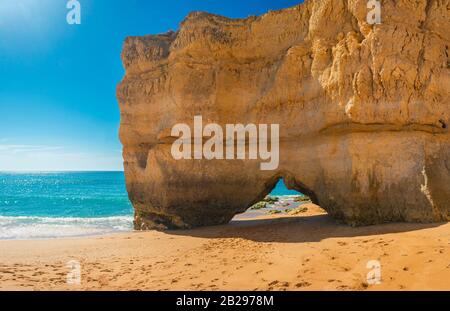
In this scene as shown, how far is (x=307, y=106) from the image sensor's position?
30.8 feet

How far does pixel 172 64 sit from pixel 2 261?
24.1ft

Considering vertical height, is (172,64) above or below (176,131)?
above

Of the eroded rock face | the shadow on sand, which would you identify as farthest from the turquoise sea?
the shadow on sand

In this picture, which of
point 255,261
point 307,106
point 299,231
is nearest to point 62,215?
point 299,231

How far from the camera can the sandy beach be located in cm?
468

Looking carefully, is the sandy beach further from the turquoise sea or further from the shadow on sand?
the turquoise sea

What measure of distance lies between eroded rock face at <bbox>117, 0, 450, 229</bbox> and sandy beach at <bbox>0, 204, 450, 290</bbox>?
1.19 m

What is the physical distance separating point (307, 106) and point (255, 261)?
4.92 m

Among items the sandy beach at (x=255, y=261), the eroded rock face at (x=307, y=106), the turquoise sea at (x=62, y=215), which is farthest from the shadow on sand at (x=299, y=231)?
the turquoise sea at (x=62, y=215)

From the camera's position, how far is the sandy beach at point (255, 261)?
15.4ft

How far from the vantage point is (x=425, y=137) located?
294 inches
